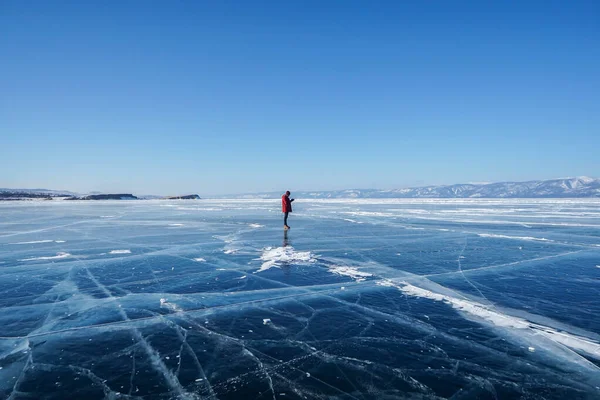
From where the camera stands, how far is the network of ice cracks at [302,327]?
9.66 feet

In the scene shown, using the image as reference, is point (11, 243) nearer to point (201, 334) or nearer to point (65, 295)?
point (65, 295)

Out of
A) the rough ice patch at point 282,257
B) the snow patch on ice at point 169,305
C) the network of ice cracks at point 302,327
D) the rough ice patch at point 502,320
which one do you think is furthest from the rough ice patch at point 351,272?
the snow patch on ice at point 169,305

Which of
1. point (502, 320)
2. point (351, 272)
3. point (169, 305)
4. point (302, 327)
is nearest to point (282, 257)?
point (351, 272)

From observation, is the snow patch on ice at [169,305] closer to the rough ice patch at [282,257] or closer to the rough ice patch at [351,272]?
the rough ice patch at [282,257]

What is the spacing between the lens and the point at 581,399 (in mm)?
2701

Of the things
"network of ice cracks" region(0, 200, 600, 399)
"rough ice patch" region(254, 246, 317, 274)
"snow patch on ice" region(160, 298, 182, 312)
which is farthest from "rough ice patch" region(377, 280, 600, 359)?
"snow patch on ice" region(160, 298, 182, 312)

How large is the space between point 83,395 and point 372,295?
3.86 meters

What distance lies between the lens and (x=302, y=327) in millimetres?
4172

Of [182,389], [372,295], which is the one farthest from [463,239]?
[182,389]

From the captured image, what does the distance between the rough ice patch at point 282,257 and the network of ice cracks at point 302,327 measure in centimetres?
11

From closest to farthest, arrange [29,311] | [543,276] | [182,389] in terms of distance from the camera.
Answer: [182,389] < [29,311] < [543,276]

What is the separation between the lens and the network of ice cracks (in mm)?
2945

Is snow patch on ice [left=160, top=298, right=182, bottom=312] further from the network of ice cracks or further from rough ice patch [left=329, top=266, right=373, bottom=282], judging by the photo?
rough ice patch [left=329, top=266, right=373, bottom=282]

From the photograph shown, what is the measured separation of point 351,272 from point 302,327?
2.92m
